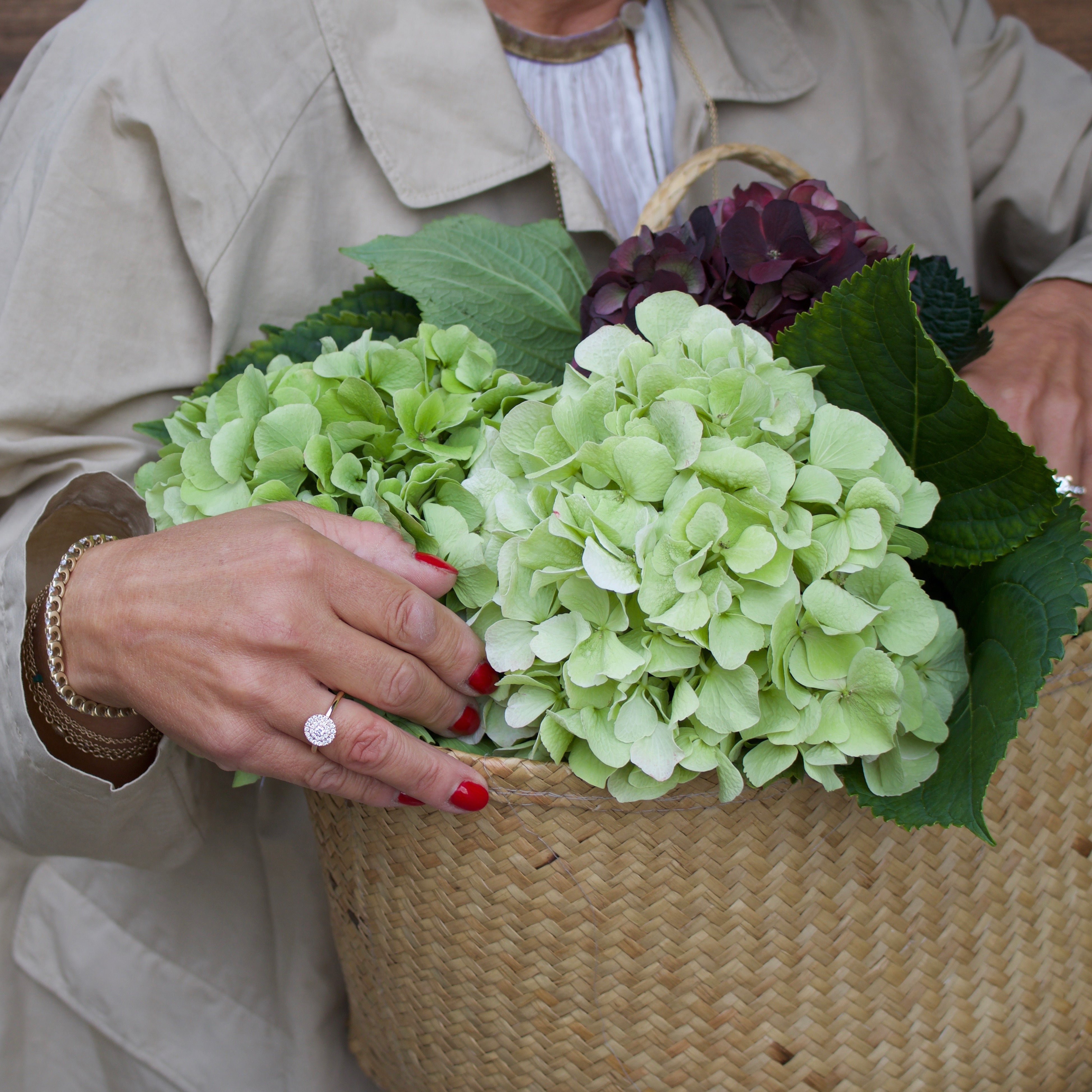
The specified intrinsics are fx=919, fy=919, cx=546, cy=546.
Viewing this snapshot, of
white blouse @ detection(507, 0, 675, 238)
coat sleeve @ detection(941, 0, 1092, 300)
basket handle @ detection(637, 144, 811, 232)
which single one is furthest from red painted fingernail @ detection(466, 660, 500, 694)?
coat sleeve @ detection(941, 0, 1092, 300)

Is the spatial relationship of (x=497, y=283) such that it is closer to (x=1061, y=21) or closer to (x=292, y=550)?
(x=292, y=550)

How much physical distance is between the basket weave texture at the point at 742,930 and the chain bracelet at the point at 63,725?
121 millimetres

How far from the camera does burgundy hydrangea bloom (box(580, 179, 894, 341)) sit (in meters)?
0.48

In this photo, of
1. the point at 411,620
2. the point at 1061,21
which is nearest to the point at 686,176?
the point at 411,620

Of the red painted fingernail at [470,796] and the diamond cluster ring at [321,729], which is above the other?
the diamond cluster ring at [321,729]

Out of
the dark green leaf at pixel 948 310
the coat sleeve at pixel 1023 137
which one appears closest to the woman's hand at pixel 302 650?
the dark green leaf at pixel 948 310

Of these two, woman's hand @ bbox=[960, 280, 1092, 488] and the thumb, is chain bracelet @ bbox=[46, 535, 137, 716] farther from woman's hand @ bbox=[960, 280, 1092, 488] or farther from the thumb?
woman's hand @ bbox=[960, 280, 1092, 488]

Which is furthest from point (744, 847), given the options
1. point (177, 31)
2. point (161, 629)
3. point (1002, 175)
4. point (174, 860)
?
point (1002, 175)

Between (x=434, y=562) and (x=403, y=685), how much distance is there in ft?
0.19

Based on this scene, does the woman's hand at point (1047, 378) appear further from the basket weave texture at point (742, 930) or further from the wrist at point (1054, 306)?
the basket weave texture at point (742, 930)

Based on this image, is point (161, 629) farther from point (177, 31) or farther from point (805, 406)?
point (177, 31)

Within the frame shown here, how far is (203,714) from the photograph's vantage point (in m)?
0.41

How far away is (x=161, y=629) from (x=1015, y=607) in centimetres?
38

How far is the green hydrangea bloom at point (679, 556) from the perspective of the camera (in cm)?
36
